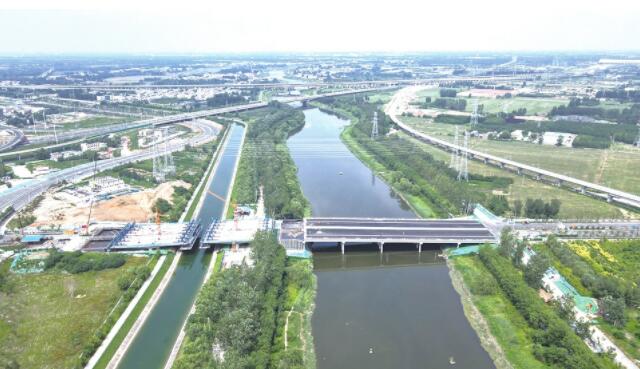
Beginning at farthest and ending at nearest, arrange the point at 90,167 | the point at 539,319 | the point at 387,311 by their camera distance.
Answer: the point at 90,167
the point at 387,311
the point at 539,319

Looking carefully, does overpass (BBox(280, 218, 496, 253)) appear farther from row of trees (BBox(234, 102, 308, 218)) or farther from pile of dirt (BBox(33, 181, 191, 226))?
pile of dirt (BBox(33, 181, 191, 226))

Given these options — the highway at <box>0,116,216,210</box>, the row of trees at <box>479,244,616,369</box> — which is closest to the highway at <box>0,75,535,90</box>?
the highway at <box>0,116,216,210</box>

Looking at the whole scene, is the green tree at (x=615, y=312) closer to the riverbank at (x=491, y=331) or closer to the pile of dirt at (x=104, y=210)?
the riverbank at (x=491, y=331)

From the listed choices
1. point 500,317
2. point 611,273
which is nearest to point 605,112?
point 611,273

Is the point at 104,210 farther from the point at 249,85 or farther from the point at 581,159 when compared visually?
the point at 249,85

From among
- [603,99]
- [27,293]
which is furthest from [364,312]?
[603,99]

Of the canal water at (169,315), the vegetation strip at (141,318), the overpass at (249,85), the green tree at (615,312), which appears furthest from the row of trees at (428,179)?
the overpass at (249,85)
